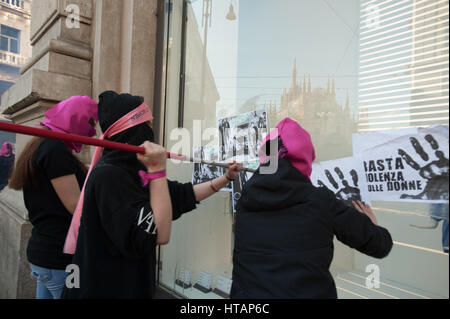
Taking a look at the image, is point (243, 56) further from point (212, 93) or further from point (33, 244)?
point (33, 244)

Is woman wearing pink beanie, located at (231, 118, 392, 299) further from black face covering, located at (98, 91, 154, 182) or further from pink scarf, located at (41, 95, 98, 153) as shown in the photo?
pink scarf, located at (41, 95, 98, 153)

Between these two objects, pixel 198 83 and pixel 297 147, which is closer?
pixel 297 147

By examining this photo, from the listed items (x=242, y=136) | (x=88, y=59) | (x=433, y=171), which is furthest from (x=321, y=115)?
(x=88, y=59)

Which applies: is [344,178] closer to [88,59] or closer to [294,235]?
[294,235]

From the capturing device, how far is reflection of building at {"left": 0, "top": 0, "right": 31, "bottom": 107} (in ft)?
35.6

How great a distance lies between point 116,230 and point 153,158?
0.32m

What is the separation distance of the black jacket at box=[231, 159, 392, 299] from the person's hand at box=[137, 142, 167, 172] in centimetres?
45

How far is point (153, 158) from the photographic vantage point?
122cm

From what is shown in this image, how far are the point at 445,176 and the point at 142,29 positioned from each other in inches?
118

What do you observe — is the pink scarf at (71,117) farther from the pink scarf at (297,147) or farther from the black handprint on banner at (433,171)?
the black handprint on banner at (433,171)

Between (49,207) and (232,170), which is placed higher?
(232,170)

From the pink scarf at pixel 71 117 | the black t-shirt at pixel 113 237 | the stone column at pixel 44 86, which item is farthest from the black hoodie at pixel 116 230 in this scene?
the stone column at pixel 44 86

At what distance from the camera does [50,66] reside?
2.98 metres
